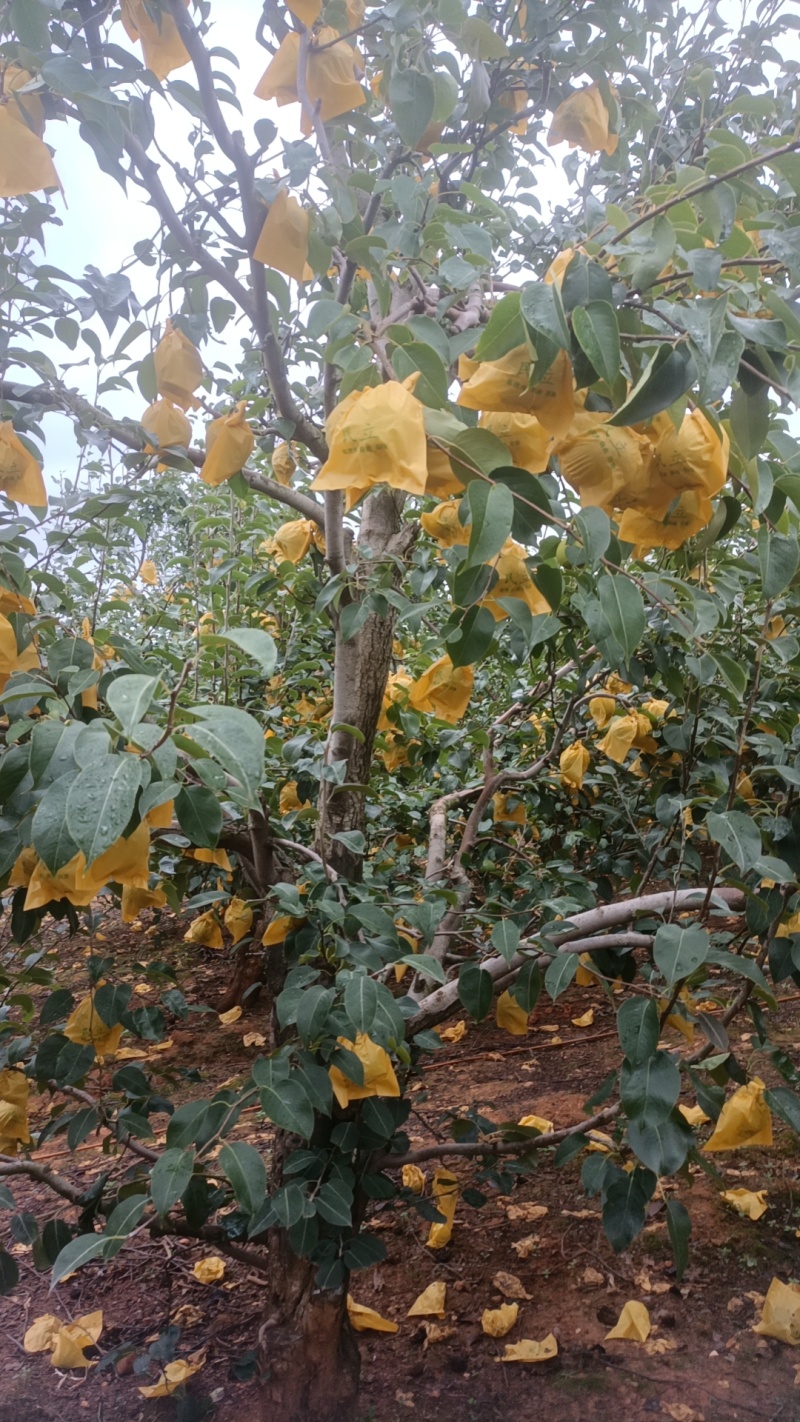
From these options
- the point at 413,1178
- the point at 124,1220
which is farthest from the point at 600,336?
the point at 413,1178

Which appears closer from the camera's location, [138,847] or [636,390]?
[636,390]

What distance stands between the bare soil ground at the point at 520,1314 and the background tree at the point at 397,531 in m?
0.18

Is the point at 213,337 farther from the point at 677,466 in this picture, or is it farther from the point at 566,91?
the point at 677,466

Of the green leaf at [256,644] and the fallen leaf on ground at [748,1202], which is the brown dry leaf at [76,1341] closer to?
the fallen leaf on ground at [748,1202]

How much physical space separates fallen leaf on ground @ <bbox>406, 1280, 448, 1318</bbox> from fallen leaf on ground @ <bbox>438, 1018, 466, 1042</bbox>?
1001 millimetres

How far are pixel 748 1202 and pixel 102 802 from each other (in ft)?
5.94

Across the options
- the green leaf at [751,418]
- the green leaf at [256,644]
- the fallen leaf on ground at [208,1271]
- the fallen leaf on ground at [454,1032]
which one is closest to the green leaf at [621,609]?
the green leaf at [751,418]

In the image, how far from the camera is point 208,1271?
1.75 meters

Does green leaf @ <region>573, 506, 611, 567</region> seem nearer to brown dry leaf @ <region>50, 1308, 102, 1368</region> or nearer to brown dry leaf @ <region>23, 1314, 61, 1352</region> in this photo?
brown dry leaf @ <region>50, 1308, 102, 1368</region>

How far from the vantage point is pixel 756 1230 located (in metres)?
1.74

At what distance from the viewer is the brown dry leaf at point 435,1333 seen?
1.54 meters

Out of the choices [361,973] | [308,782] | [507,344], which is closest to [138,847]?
[361,973]

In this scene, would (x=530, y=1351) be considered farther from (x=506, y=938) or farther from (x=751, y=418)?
(x=751, y=418)

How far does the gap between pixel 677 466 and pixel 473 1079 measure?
225 centimetres
